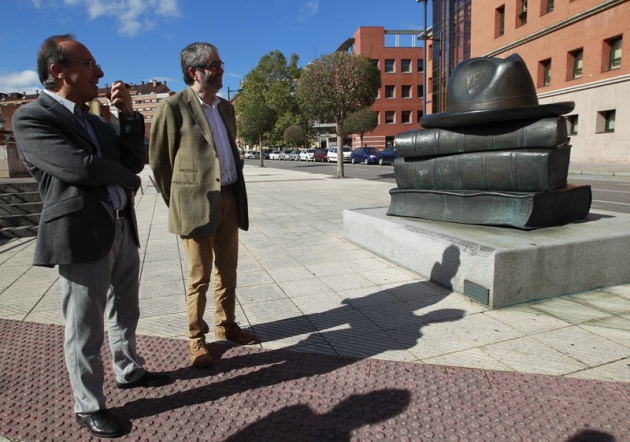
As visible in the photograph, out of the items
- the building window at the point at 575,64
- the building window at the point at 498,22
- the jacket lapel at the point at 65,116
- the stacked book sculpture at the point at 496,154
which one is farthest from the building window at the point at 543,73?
the jacket lapel at the point at 65,116

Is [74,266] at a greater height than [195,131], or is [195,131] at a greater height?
[195,131]

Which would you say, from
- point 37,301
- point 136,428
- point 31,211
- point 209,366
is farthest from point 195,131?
point 31,211

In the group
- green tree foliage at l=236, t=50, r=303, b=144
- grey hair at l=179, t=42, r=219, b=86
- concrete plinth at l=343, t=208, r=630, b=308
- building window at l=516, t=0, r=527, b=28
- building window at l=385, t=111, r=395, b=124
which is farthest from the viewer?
building window at l=385, t=111, r=395, b=124

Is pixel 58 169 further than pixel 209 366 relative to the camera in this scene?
No

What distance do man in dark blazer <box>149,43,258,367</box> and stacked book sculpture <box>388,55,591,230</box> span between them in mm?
2653

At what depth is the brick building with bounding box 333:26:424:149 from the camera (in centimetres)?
5622

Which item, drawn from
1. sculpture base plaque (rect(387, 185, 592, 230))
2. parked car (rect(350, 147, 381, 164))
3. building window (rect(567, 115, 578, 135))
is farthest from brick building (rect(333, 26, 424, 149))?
sculpture base plaque (rect(387, 185, 592, 230))

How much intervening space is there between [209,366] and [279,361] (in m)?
0.43

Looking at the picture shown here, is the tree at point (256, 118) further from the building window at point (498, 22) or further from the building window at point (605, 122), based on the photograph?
the building window at point (605, 122)

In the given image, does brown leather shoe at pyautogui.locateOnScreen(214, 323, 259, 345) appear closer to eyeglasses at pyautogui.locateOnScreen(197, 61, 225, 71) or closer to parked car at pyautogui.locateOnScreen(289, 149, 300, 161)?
eyeglasses at pyautogui.locateOnScreen(197, 61, 225, 71)

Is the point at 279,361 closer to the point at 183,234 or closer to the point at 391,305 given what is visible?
the point at 183,234

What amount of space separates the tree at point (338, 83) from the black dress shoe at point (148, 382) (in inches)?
649

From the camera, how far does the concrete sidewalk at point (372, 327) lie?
248 centimetres

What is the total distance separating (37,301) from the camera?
404 centimetres
